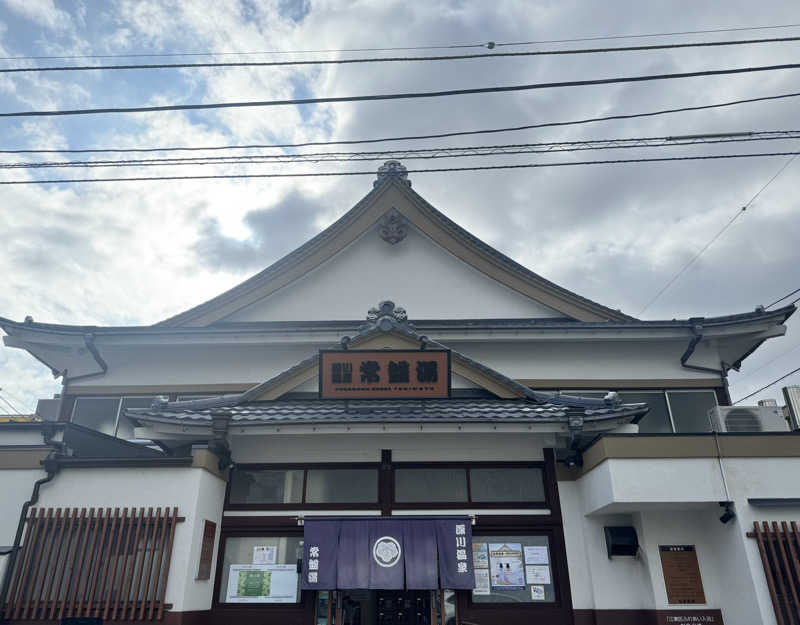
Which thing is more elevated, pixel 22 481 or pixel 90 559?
pixel 22 481

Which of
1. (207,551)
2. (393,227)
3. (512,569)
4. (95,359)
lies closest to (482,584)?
(512,569)

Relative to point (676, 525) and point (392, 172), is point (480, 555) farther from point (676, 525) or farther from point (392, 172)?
point (392, 172)

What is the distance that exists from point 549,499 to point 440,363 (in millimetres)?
2922

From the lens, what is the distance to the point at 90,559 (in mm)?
7625

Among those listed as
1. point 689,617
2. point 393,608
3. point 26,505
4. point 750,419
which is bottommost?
point 689,617

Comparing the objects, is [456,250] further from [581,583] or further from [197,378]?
[581,583]

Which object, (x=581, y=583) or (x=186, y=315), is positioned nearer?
(x=581, y=583)

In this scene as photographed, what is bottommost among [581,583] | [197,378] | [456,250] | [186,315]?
[581,583]

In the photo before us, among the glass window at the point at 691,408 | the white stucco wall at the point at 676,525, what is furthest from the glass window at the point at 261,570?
the glass window at the point at 691,408

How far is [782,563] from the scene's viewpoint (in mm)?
7422

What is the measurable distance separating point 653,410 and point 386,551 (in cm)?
634

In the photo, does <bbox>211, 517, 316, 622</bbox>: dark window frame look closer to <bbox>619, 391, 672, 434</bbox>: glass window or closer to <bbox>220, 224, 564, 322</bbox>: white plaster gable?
<bbox>220, 224, 564, 322</bbox>: white plaster gable

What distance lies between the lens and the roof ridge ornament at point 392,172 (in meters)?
13.4

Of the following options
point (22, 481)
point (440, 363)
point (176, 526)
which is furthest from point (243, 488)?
point (440, 363)
